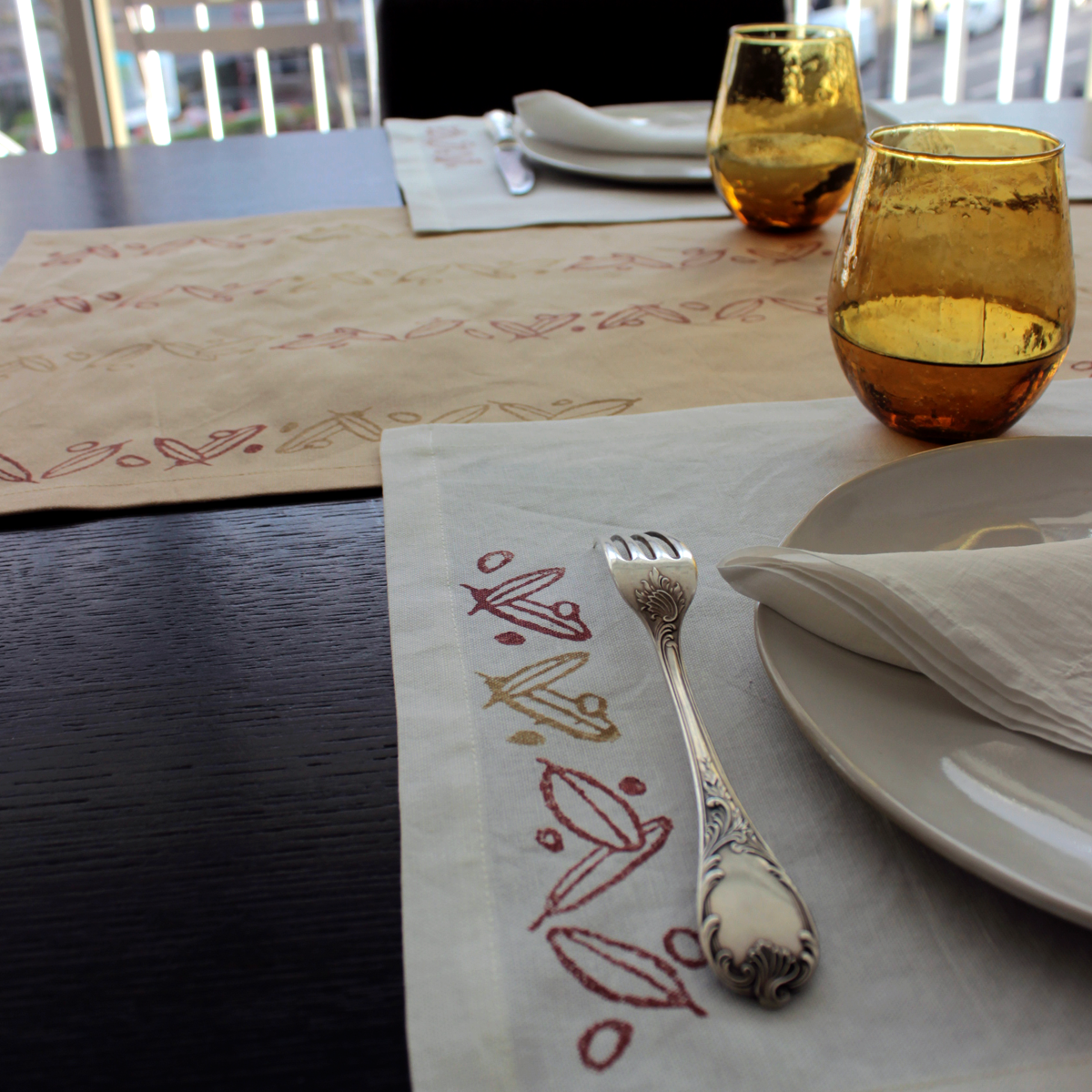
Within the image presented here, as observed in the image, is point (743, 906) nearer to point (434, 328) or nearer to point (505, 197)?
point (434, 328)

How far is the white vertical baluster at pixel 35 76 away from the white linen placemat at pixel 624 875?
2357 mm

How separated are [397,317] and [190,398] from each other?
7.1 inches

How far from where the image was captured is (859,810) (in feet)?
0.97

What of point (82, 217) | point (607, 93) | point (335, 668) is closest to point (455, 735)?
point (335, 668)

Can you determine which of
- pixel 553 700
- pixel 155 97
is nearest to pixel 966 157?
pixel 553 700

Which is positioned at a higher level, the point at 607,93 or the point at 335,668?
the point at 607,93

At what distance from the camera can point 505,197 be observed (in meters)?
0.99

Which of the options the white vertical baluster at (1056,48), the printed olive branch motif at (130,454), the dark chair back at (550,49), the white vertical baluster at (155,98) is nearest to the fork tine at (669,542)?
the printed olive branch motif at (130,454)

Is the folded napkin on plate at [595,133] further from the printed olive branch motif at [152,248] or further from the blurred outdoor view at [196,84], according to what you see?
the blurred outdoor view at [196,84]

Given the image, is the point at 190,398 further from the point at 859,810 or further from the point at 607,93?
the point at 607,93

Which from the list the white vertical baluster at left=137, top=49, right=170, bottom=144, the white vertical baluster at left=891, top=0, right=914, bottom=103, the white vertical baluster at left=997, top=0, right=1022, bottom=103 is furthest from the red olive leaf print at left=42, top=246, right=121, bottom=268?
the white vertical baluster at left=997, top=0, right=1022, bottom=103

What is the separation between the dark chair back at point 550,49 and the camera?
1.43m

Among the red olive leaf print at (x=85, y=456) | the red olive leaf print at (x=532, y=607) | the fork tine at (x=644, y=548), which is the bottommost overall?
the red olive leaf print at (x=532, y=607)

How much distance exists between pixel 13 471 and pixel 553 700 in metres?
0.35
